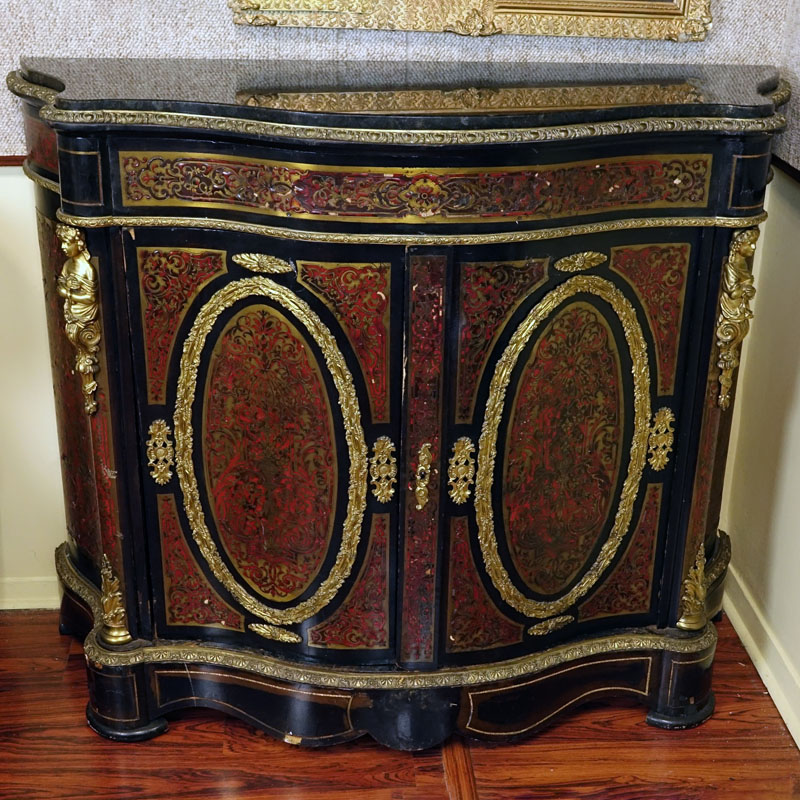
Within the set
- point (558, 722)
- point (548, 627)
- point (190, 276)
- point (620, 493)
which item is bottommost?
point (558, 722)

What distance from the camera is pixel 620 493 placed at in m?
2.39

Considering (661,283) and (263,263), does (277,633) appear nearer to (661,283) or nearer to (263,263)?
(263,263)

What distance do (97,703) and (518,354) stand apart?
1130 mm

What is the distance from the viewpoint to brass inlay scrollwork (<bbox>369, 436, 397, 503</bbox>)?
2.22 meters

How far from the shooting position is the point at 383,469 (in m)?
2.24

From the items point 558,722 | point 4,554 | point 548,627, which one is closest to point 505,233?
point 548,627

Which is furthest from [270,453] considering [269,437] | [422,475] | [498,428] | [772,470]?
[772,470]

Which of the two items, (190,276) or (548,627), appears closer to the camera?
(190,276)

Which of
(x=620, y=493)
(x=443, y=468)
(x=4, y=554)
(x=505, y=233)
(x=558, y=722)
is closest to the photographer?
(x=505, y=233)

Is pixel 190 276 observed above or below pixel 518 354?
above

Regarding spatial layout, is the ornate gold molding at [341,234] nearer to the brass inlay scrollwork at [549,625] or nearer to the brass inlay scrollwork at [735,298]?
the brass inlay scrollwork at [735,298]

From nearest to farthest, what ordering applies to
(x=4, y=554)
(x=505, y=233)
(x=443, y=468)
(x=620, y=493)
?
(x=505, y=233)
(x=443, y=468)
(x=620, y=493)
(x=4, y=554)

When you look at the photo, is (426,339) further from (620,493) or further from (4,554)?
(4,554)

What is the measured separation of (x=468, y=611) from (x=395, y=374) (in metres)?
0.52
